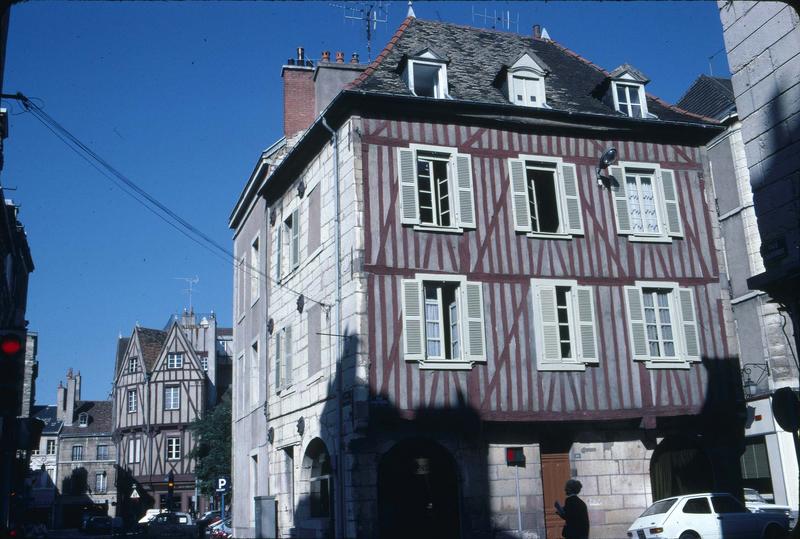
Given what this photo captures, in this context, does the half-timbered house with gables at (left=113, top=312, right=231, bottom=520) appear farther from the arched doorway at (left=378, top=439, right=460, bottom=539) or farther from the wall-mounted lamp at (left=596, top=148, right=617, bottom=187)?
the wall-mounted lamp at (left=596, top=148, right=617, bottom=187)

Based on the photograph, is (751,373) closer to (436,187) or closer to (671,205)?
(671,205)

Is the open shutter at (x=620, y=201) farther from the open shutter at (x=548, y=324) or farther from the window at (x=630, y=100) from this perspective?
the open shutter at (x=548, y=324)

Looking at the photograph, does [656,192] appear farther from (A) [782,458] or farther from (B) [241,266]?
(B) [241,266]

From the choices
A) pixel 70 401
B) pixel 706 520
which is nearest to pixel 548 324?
pixel 706 520

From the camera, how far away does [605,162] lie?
1905 centimetres

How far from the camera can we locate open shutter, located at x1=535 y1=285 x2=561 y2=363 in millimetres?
17594

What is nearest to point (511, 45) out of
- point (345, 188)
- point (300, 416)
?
point (345, 188)

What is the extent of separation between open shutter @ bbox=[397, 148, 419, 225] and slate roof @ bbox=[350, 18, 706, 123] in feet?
4.57

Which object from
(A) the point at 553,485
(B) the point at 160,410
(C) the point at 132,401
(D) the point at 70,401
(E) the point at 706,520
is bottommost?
(E) the point at 706,520

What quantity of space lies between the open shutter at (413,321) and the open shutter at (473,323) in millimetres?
907

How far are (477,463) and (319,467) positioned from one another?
369cm

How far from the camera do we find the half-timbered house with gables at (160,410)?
5469 cm

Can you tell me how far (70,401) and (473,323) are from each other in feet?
193

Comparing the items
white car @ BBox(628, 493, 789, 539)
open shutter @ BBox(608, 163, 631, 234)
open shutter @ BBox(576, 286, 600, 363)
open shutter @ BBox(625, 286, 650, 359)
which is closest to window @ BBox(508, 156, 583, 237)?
open shutter @ BBox(608, 163, 631, 234)
